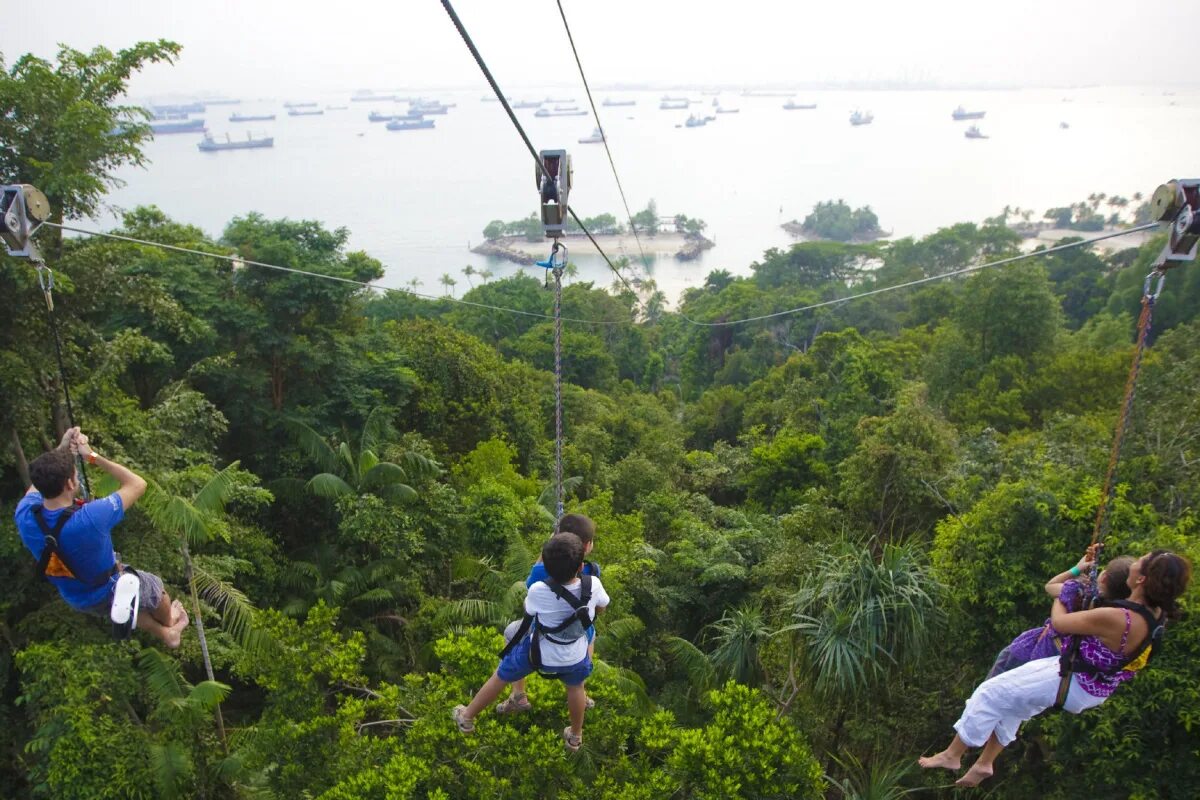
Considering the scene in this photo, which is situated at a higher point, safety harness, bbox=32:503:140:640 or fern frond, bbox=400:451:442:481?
safety harness, bbox=32:503:140:640

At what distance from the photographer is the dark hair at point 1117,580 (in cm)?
324

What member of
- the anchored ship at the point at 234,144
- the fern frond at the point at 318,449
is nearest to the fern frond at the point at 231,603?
the fern frond at the point at 318,449

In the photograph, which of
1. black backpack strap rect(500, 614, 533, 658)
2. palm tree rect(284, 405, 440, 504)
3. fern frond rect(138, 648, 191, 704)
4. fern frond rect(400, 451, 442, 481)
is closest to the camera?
black backpack strap rect(500, 614, 533, 658)

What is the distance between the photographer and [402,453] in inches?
403

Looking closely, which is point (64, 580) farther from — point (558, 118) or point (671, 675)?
point (558, 118)

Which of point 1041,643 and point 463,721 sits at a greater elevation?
point 1041,643

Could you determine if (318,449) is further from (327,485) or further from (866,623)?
(866,623)

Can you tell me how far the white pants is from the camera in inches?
136

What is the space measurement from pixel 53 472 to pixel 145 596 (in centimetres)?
93

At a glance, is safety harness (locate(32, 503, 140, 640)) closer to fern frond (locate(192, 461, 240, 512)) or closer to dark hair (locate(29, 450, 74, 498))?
dark hair (locate(29, 450, 74, 498))

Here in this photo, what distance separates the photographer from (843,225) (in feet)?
251

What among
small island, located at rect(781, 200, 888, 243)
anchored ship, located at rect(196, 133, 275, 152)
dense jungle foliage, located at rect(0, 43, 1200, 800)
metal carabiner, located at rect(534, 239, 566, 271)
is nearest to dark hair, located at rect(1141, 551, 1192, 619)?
dense jungle foliage, located at rect(0, 43, 1200, 800)

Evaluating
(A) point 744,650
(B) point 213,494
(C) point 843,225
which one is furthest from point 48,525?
(C) point 843,225

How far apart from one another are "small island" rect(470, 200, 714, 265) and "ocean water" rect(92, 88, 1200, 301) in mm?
1874
